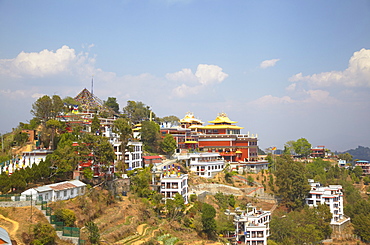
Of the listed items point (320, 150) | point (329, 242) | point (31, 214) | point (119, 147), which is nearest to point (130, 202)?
point (119, 147)

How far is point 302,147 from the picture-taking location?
8012 centimetres

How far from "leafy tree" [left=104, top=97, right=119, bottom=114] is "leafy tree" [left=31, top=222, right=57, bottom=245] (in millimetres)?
52450

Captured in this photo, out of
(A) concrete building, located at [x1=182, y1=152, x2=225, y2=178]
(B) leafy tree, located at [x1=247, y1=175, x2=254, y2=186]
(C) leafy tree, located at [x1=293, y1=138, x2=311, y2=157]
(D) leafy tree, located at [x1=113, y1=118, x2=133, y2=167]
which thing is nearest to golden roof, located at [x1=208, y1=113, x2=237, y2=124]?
(A) concrete building, located at [x1=182, y1=152, x2=225, y2=178]

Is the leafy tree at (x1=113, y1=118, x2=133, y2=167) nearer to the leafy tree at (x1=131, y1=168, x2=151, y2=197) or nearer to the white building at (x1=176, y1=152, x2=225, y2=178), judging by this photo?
the leafy tree at (x1=131, y1=168, x2=151, y2=197)

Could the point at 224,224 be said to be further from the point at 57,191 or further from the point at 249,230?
the point at 57,191

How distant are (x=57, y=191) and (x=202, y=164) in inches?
995

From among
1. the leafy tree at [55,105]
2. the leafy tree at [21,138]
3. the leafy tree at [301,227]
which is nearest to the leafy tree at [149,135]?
the leafy tree at [55,105]

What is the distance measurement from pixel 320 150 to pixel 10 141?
65.4 meters

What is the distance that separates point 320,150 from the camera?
87.9 metres

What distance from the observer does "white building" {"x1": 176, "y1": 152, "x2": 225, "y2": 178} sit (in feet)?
175

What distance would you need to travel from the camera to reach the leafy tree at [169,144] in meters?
54.5

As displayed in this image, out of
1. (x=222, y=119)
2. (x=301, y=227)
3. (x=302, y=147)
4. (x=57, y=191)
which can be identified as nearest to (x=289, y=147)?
(x=302, y=147)

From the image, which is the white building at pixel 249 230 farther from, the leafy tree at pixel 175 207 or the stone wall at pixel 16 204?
the stone wall at pixel 16 204

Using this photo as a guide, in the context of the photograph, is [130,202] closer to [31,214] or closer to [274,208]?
[31,214]
